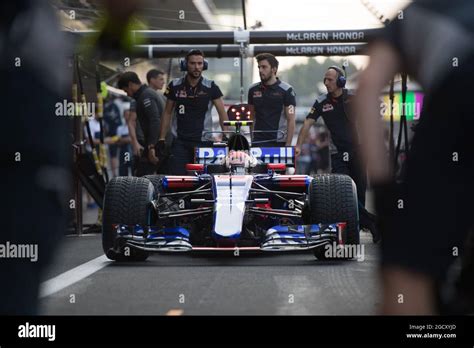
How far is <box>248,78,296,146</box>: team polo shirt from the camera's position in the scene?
476 inches

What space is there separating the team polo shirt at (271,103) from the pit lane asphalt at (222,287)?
270 cm

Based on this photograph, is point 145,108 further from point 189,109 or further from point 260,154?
point 260,154

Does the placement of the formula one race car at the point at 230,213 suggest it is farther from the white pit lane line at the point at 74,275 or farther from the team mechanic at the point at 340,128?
the team mechanic at the point at 340,128

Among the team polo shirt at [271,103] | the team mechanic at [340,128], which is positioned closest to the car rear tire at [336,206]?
the team mechanic at [340,128]

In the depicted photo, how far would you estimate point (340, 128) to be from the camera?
1200 cm

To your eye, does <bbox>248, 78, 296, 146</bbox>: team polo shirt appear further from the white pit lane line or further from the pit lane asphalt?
the white pit lane line

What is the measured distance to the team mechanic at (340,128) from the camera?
38.9 feet

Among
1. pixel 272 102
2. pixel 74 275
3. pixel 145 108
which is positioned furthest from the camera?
pixel 145 108

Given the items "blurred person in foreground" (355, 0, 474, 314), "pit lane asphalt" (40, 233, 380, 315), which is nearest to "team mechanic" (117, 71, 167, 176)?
"pit lane asphalt" (40, 233, 380, 315)

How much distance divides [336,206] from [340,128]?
3137 mm

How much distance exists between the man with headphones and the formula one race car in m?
1.71

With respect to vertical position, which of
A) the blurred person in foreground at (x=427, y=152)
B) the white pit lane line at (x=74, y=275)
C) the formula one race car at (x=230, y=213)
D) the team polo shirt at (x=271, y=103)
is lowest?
the white pit lane line at (x=74, y=275)

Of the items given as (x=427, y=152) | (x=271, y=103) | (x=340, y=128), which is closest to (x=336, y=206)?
(x=340, y=128)

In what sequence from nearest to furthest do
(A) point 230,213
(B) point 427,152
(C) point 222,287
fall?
(B) point 427,152 → (C) point 222,287 → (A) point 230,213
